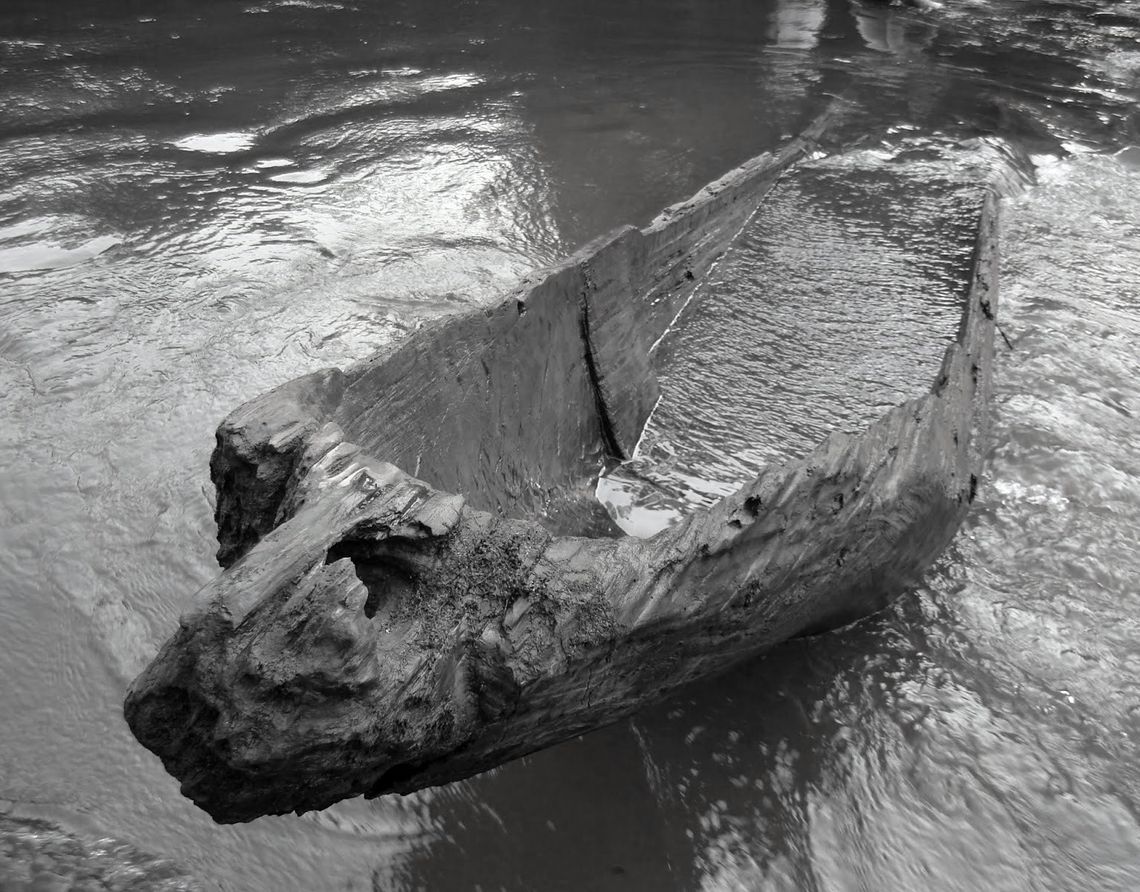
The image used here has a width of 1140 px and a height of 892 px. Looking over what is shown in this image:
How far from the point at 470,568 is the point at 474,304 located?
2506mm

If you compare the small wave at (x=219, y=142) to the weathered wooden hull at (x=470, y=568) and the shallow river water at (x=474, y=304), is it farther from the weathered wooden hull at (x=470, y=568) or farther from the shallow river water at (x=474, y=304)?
the weathered wooden hull at (x=470, y=568)

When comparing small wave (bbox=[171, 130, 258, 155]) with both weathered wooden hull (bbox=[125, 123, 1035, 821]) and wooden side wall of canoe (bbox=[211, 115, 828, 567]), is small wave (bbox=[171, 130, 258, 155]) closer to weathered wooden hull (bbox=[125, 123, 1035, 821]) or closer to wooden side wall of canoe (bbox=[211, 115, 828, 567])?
wooden side wall of canoe (bbox=[211, 115, 828, 567])

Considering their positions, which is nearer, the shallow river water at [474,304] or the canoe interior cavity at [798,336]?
the shallow river water at [474,304]

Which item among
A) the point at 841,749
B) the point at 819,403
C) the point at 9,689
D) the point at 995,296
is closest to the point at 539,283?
the point at 819,403

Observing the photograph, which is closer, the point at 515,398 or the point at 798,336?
the point at 515,398

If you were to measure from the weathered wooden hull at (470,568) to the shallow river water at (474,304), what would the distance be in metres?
0.31

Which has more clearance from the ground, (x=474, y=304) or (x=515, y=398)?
(x=515, y=398)

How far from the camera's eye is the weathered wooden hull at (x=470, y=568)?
1.50 meters

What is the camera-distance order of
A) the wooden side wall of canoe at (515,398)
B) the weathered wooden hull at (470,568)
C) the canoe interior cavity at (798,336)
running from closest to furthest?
1. the weathered wooden hull at (470,568)
2. the wooden side wall of canoe at (515,398)
3. the canoe interior cavity at (798,336)

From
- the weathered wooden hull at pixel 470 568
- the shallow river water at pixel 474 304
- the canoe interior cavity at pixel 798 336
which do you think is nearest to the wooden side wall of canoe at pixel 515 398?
the weathered wooden hull at pixel 470 568

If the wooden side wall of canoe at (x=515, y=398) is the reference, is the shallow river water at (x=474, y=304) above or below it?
below

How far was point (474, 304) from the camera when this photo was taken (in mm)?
4152

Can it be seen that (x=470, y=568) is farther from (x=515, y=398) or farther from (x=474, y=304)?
(x=474, y=304)

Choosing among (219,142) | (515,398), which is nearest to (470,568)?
(515,398)
